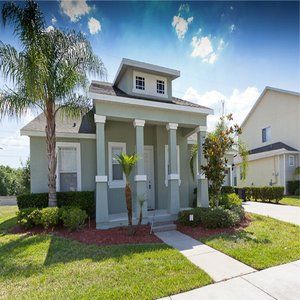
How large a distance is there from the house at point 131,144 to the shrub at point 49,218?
1.46 m

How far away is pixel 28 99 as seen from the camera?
7.85 metres

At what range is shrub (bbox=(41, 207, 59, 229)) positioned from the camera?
7.24 m

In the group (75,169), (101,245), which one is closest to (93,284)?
(101,245)

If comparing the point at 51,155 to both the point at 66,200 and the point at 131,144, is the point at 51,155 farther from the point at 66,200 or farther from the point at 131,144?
the point at 131,144

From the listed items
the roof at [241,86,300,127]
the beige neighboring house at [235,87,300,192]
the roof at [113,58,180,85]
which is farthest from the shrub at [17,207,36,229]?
the roof at [241,86,300,127]

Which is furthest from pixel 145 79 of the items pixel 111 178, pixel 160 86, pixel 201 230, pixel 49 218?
pixel 49 218

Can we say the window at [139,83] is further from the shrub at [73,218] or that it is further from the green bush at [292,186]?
the green bush at [292,186]

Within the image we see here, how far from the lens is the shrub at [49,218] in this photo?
7238mm

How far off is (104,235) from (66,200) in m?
2.88

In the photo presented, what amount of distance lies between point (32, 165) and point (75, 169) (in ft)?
5.64

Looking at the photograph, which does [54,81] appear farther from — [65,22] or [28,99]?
[65,22]

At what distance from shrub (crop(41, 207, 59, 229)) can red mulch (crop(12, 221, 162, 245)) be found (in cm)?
23

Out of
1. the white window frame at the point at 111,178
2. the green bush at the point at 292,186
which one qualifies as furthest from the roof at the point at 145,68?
the green bush at the point at 292,186

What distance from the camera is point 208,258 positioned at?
5090mm
